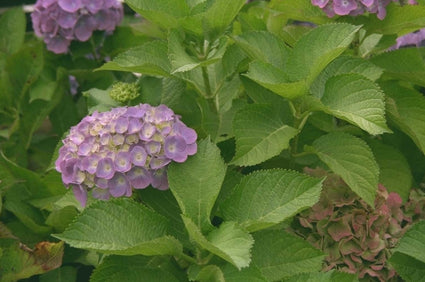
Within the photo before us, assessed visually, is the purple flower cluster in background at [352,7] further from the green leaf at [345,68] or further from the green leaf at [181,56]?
the green leaf at [181,56]

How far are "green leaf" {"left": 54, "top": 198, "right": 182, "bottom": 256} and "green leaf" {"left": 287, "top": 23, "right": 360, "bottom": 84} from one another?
0.31 metres

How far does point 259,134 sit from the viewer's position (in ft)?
3.89

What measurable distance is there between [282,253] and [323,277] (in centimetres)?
8

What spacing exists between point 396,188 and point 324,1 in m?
0.35

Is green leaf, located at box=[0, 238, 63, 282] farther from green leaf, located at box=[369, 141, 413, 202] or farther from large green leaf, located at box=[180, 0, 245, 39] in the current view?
green leaf, located at box=[369, 141, 413, 202]

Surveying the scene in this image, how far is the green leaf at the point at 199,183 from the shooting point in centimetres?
104

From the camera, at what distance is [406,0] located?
1336mm

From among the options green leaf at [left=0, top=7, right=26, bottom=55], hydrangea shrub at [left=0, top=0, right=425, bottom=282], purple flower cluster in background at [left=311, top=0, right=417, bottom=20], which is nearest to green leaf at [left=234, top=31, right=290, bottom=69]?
hydrangea shrub at [left=0, top=0, right=425, bottom=282]

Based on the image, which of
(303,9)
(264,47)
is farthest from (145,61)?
(303,9)

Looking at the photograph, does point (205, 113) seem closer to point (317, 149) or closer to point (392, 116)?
point (317, 149)

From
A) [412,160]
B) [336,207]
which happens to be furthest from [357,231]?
[412,160]

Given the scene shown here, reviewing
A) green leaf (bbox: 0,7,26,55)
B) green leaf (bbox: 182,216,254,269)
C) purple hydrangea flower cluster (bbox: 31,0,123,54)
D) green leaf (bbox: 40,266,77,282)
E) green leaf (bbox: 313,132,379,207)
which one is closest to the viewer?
green leaf (bbox: 182,216,254,269)

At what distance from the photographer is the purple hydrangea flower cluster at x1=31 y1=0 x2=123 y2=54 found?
63.7 inches

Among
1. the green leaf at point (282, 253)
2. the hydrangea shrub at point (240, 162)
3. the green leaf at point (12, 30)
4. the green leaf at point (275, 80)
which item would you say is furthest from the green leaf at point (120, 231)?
the green leaf at point (12, 30)
